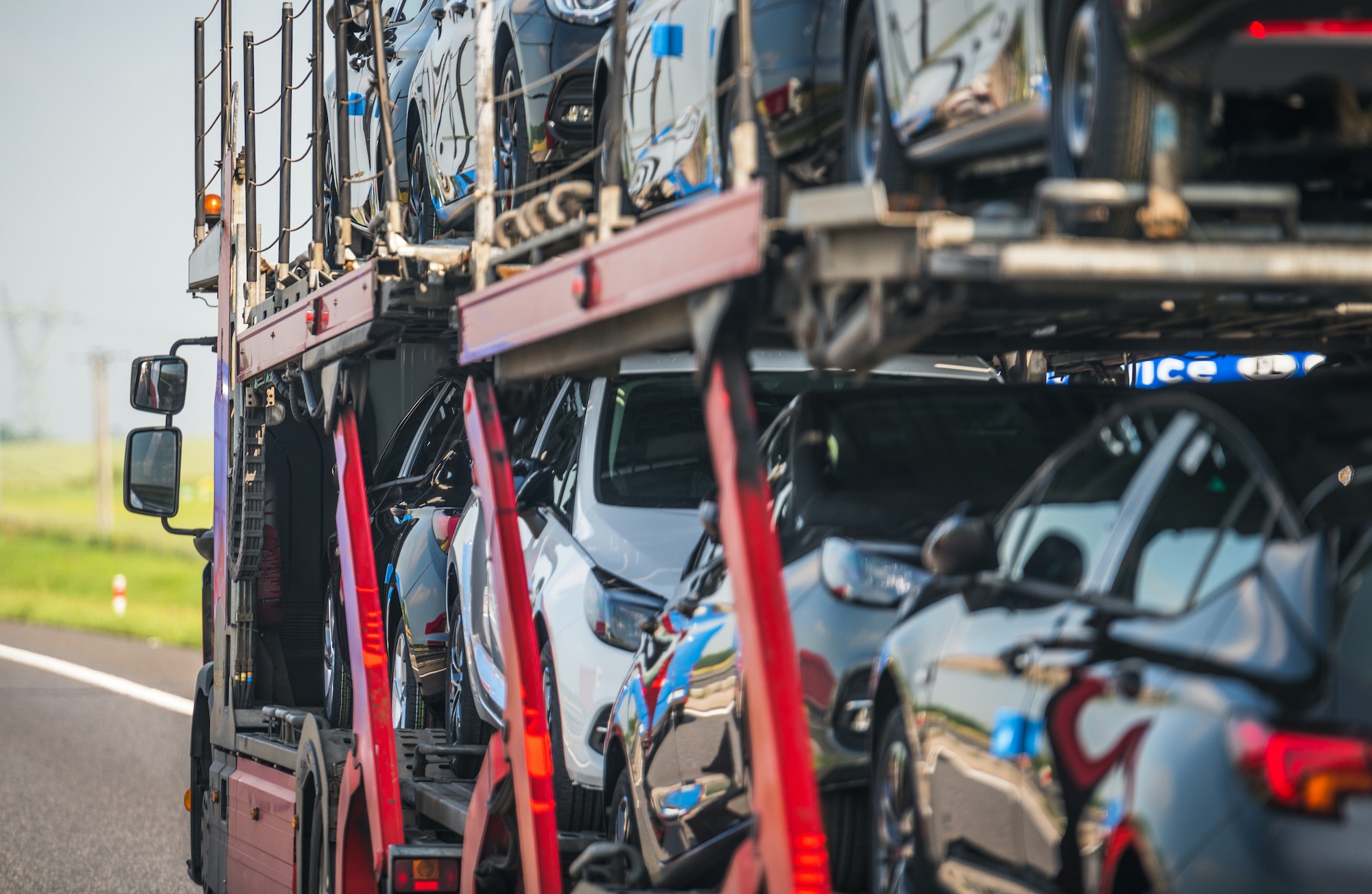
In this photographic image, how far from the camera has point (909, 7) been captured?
16.1 ft

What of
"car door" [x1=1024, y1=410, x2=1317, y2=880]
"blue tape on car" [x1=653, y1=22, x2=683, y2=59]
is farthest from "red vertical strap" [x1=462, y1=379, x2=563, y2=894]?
"car door" [x1=1024, y1=410, x2=1317, y2=880]

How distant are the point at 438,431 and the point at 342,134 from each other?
2.87 meters

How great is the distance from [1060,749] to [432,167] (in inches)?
251

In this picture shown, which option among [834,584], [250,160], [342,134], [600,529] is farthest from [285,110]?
[834,584]

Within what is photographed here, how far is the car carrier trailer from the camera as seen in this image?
365 centimetres

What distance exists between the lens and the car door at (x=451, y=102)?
29.1 ft

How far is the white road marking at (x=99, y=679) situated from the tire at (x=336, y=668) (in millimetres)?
14578

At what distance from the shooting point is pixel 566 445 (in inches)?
327

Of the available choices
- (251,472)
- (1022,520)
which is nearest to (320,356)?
(251,472)

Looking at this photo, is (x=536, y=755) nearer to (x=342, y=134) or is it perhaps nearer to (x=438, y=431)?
(x=342, y=134)

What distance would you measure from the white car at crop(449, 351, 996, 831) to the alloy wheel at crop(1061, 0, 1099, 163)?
2.73 meters

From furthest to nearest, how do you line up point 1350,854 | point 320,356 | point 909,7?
point 320,356, point 909,7, point 1350,854

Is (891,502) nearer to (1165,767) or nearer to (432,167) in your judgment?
(1165,767)

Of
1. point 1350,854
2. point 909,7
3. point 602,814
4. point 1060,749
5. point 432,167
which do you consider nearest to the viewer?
point 1350,854
